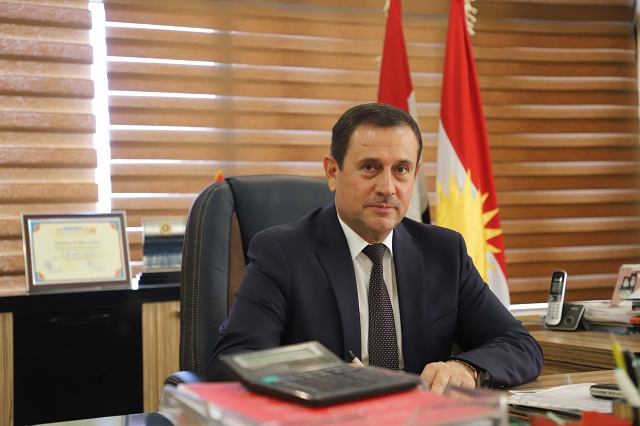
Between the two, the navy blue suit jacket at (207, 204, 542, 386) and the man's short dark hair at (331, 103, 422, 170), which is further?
the man's short dark hair at (331, 103, 422, 170)

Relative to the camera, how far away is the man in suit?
1.19 m

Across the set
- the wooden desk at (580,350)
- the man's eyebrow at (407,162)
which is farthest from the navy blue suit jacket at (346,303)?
the wooden desk at (580,350)

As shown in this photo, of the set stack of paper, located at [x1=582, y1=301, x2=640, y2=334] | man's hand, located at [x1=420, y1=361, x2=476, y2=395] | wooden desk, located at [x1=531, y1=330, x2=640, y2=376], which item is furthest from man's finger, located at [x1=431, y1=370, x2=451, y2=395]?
stack of paper, located at [x1=582, y1=301, x2=640, y2=334]

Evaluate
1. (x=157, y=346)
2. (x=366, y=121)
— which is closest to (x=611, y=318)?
(x=366, y=121)

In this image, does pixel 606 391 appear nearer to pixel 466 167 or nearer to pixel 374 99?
pixel 466 167

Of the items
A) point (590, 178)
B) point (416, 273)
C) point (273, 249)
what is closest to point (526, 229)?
point (590, 178)

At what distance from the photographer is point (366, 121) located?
1.27 metres

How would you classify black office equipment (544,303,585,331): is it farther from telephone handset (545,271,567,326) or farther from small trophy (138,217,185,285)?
small trophy (138,217,185,285)

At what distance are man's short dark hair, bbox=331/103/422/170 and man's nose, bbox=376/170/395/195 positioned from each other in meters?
0.11

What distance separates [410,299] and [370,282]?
104mm

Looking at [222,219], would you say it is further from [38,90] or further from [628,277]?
A: [628,277]

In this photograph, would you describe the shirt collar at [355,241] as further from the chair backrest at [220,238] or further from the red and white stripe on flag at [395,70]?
the red and white stripe on flag at [395,70]

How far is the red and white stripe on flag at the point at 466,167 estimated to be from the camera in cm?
231

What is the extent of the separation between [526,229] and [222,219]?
1957 mm
